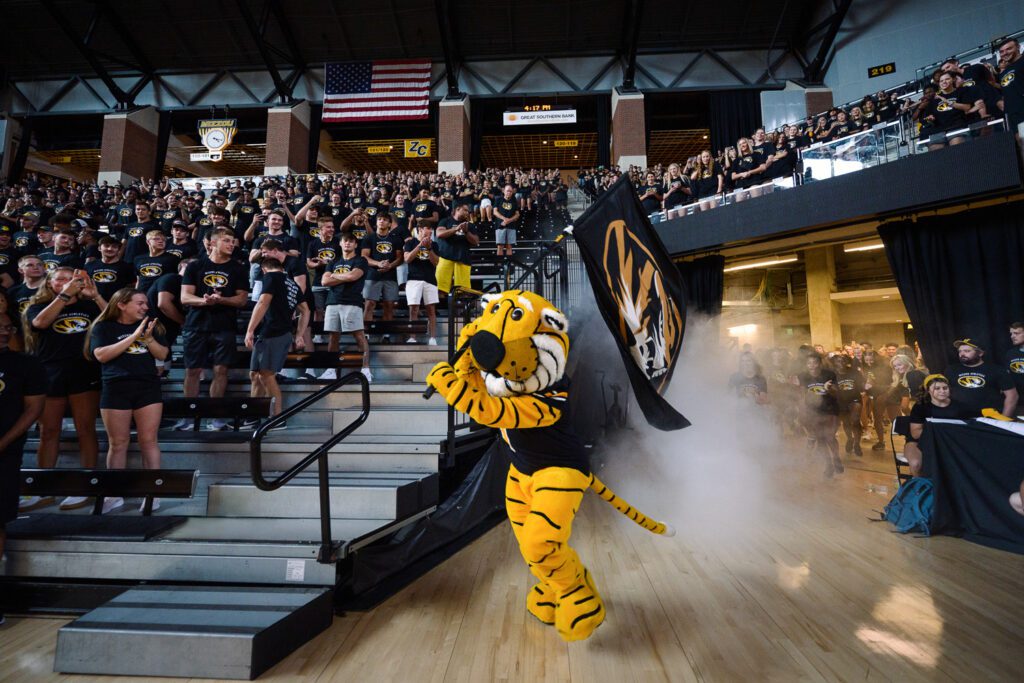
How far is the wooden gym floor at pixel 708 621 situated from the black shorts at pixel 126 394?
1327 mm

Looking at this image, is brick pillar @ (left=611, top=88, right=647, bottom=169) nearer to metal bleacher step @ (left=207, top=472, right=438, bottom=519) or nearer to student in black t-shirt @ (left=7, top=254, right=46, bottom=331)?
student in black t-shirt @ (left=7, top=254, right=46, bottom=331)

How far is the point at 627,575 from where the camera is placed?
3.40 m

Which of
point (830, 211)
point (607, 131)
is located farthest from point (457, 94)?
point (830, 211)

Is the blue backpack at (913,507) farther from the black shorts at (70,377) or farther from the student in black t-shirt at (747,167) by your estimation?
the black shorts at (70,377)

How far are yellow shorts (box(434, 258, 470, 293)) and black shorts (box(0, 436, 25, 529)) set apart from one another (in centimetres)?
424

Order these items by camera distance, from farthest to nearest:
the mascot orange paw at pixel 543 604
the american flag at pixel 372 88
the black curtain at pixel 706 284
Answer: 1. the american flag at pixel 372 88
2. the black curtain at pixel 706 284
3. the mascot orange paw at pixel 543 604

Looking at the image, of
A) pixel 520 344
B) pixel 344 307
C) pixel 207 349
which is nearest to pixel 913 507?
pixel 520 344

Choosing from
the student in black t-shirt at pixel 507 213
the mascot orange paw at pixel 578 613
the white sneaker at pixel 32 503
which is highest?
the student in black t-shirt at pixel 507 213

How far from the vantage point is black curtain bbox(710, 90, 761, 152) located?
17.9 meters

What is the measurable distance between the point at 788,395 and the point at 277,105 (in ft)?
67.8

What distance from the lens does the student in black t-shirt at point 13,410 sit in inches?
106

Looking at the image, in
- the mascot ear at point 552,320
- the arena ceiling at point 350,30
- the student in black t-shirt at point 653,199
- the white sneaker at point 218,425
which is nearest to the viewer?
the mascot ear at point 552,320

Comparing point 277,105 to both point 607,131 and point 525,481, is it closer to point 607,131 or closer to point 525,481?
point 607,131

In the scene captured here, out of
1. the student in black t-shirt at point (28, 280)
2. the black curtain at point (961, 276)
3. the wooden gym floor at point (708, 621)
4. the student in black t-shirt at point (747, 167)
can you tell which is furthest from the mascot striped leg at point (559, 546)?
the student in black t-shirt at point (747, 167)
